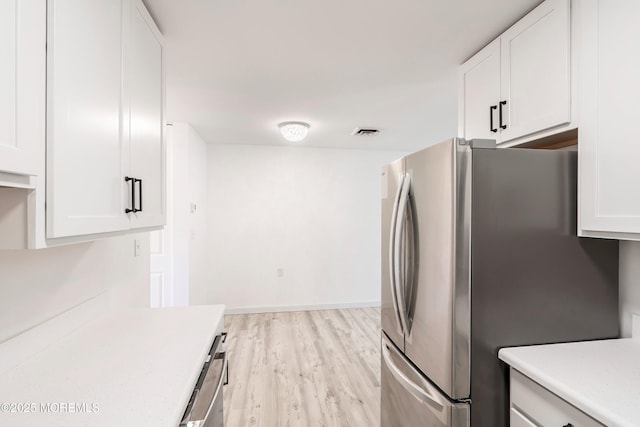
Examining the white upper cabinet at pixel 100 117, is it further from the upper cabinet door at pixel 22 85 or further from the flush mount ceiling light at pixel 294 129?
the flush mount ceiling light at pixel 294 129

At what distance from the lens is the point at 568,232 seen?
1.31 meters

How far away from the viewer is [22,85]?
697mm

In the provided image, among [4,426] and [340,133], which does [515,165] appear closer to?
[4,426]

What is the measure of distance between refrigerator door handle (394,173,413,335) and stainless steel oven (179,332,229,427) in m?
0.83

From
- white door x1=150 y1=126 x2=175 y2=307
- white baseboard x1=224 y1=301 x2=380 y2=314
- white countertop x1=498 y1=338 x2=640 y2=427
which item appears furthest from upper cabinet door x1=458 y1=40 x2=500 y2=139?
white baseboard x1=224 y1=301 x2=380 y2=314

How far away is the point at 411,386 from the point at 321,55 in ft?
5.86

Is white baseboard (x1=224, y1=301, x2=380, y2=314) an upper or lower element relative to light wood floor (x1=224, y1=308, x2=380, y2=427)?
upper

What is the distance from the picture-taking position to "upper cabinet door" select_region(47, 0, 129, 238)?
79cm

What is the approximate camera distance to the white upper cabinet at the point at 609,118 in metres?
1.06

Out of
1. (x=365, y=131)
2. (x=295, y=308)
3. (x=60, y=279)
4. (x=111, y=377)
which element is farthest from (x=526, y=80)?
(x=295, y=308)

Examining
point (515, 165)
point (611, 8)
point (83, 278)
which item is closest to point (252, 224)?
point (83, 278)

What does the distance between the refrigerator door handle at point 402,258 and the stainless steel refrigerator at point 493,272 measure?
0.09 meters

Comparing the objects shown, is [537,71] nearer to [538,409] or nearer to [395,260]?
[395,260]

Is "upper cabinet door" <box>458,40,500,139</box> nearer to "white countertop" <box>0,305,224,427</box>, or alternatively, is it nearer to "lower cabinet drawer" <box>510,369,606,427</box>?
"lower cabinet drawer" <box>510,369,606,427</box>
